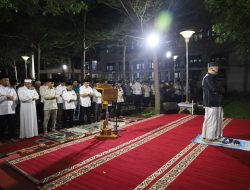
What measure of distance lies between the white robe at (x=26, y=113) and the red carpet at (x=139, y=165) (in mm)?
1718

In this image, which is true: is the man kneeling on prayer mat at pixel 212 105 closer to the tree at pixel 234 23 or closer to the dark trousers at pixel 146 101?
the tree at pixel 234 23

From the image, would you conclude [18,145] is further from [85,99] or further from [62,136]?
[85,99]

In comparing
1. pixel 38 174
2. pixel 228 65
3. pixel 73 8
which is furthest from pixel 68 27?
pixel 228 65

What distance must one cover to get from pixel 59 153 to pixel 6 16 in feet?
26.8

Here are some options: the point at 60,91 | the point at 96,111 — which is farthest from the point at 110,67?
the point at 60,91

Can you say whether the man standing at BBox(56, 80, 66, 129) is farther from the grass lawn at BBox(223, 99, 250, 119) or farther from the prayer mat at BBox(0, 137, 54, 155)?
the grass lawn at BBox(223, 99, 250, 119)

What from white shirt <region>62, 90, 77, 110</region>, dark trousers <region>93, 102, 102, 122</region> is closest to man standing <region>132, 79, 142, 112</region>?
dark trousers <region>93, 102, 102, 122</region>

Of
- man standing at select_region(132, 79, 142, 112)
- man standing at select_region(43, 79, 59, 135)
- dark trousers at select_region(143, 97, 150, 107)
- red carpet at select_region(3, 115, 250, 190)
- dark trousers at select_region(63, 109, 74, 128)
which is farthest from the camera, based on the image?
dark trousers at select_region(143, 97, 150, 107)

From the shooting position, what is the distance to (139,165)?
16.3 feet

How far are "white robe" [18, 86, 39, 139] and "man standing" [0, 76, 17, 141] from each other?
270 millimetres

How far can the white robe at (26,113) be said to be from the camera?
24.4 ft

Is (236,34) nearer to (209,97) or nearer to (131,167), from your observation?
(209,97)

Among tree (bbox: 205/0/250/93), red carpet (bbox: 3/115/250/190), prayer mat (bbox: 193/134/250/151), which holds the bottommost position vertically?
red carpet (bbox: 3/115/250/190)

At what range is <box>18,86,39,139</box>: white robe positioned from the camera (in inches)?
293
